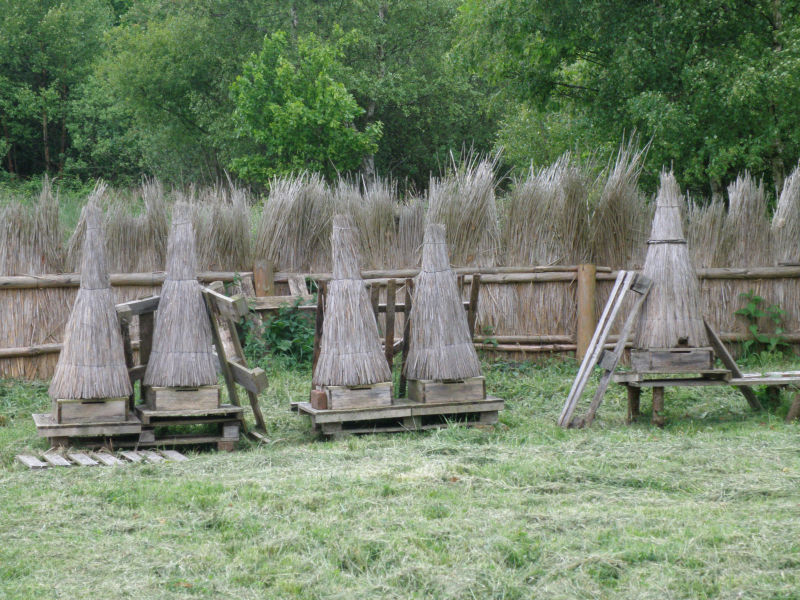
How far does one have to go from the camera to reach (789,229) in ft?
38.0

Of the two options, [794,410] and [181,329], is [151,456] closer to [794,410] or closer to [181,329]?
[181,329]

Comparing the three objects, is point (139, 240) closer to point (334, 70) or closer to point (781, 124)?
point (781, 124)

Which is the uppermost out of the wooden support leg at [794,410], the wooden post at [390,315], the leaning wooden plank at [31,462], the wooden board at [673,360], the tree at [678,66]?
the tree at [678,66]

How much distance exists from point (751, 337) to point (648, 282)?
3.95m

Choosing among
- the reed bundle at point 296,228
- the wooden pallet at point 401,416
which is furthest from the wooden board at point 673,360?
the reed bundle at point 296,228

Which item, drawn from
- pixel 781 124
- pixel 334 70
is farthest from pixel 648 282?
pixel 334 70

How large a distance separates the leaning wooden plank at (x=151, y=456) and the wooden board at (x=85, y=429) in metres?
0.19

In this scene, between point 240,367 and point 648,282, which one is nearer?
point 240,367

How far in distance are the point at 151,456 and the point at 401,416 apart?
6.71 ft

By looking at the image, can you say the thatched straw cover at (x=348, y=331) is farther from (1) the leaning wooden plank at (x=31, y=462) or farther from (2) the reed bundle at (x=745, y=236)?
(2) the reed bundle at (x=745, y=236)

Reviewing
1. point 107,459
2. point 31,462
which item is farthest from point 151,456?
point 31,462

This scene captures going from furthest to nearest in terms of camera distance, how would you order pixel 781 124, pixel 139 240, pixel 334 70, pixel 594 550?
pixel 334 70 → pixel 781 124 → pixel 139 240 → pixel 594 550

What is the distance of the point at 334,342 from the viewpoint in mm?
7633

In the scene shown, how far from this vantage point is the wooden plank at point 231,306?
714 cm
